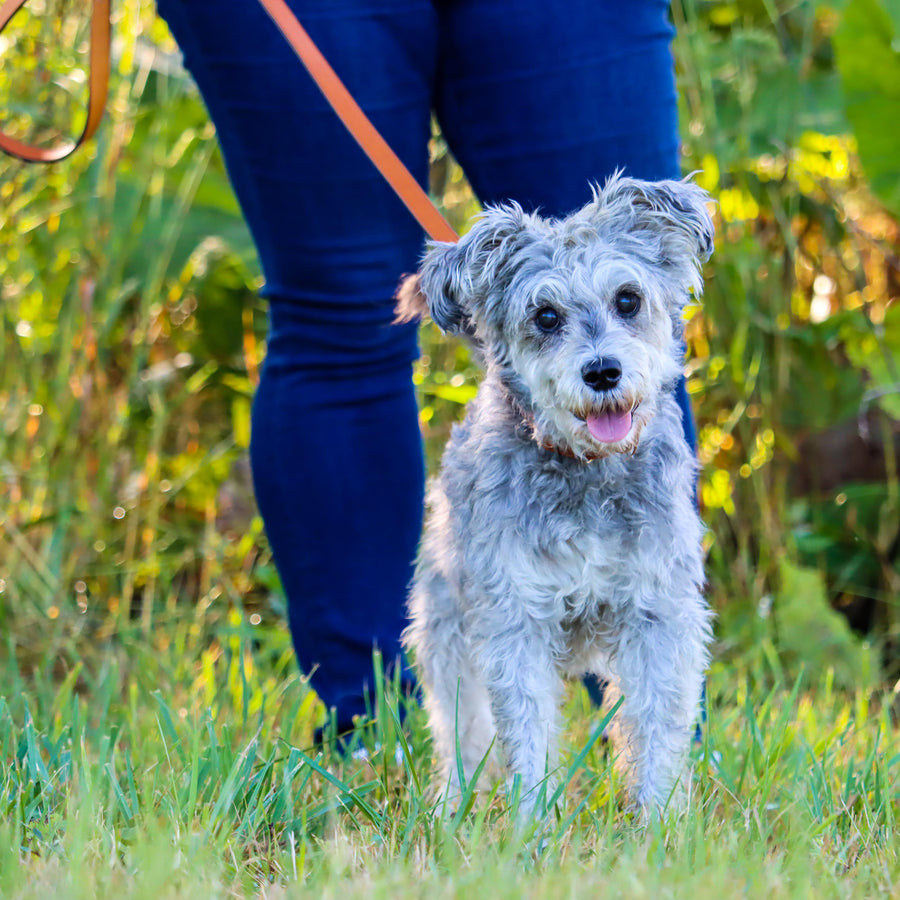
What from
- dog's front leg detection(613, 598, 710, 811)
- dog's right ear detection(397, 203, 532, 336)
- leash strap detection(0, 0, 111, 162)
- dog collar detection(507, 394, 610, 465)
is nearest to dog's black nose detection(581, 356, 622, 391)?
dog collar detection(507, 394, 610, 465)

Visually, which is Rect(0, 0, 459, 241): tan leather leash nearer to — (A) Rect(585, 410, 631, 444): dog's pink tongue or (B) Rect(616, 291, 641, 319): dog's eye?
(B) Rect(616, 291, 641, 319): dog's eye

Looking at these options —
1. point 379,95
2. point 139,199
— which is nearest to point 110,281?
point 139,199

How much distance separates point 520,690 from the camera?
220 centimetres

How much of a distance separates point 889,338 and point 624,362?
2368 millimetres

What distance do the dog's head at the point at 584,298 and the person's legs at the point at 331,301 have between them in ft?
0.81

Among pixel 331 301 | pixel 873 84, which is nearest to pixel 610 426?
pixel 331 301

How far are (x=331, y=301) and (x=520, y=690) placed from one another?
3.08 feet

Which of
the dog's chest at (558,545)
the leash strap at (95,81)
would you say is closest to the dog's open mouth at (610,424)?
the dog's chest at (558,545)

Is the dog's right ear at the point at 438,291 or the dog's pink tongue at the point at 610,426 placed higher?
the dog's right ear at the point at 438,291

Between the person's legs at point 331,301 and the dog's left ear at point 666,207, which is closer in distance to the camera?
the dog's left ear at point 666,207

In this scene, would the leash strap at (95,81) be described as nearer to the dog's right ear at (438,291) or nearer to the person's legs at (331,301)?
the person's legs at (331,301)

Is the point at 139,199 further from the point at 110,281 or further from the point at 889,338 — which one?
the point at 889,338

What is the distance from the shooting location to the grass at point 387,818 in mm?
1713

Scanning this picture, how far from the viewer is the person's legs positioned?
94.6 inches
